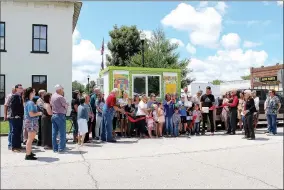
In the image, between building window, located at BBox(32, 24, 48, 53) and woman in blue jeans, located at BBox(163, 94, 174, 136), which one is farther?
building window, located at BBox(32, 24, 48, 53)

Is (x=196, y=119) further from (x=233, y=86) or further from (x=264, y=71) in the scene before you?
(x=264, y=71)

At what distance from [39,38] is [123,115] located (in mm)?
11675

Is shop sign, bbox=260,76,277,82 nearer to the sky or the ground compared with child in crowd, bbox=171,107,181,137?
nearer to the sky

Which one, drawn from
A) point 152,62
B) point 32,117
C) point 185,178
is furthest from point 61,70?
point 185,178

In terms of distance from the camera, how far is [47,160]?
25.9 ft

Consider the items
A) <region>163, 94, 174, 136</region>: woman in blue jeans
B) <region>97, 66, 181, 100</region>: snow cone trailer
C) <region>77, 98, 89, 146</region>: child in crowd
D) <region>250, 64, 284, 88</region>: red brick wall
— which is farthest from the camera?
<region>250, 64, 284, 88</region>: red brick wall

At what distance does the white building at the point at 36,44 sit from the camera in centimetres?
2078

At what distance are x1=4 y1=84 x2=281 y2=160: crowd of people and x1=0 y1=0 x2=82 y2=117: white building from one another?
989 centimetres

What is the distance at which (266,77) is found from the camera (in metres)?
44.5

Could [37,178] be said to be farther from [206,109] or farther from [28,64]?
[28,64]

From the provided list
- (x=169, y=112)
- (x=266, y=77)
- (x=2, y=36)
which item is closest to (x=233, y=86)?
(x=266, y=77)

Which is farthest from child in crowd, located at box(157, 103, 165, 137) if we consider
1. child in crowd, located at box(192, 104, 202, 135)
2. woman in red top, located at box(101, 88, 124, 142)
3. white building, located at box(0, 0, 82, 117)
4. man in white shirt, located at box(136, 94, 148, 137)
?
white building, located at box(0, 0, 82, 117)

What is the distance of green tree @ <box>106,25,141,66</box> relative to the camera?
38.5m

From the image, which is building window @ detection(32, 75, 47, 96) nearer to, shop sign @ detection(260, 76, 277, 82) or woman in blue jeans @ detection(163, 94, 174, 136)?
woman in blue jeans @ detection(163, 94, 174, 136)
